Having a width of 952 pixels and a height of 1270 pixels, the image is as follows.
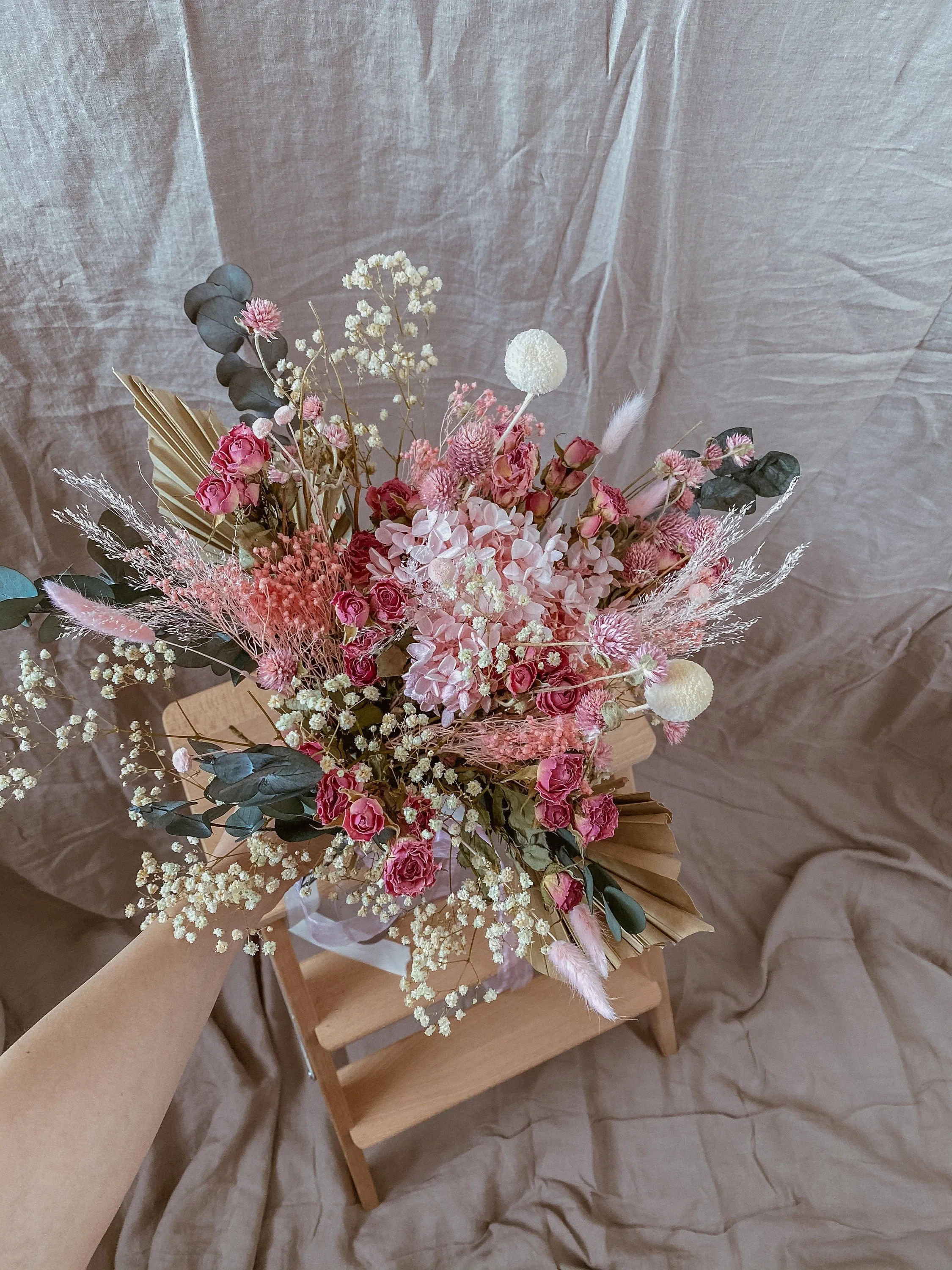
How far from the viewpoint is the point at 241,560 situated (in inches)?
24.5

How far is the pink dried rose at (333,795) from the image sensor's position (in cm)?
58

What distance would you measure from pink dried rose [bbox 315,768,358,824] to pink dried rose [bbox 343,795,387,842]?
1 centimetres

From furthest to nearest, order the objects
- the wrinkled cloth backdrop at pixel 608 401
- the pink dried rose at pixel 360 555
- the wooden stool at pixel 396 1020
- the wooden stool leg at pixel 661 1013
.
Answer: the wooden stool leg at pixel 661 1013 → the wooden stool at pixel 396 1020 → the wrinkled cloth backdrop at pixel 608 401 → the pink dried rose at pixel 360 555

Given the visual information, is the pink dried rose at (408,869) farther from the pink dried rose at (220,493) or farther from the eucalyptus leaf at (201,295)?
the eucalyptus leaf at (201,295)

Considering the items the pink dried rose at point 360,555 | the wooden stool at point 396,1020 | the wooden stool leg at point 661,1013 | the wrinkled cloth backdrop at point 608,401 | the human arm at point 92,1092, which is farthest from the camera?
the wooden stool leg at point 661,1013

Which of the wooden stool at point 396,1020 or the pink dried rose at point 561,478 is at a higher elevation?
the pink dried rose at point 561,478

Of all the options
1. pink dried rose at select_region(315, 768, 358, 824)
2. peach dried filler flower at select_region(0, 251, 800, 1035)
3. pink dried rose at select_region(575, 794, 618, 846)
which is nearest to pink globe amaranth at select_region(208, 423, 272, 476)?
peach dried filler flower at select_region(0, 251, 800, 1035)

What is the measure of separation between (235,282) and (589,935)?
56cm

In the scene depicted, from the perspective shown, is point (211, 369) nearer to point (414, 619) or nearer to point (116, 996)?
point (414, 619)

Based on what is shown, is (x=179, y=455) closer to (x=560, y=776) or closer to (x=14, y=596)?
(x=14, y=596)

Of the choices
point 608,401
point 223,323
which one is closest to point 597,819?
→ point 223,323

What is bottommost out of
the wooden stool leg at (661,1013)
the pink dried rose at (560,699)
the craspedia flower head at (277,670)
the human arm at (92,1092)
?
the wooden stool leg at (661,1013)

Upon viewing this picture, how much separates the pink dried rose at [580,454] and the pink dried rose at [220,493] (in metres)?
0.24

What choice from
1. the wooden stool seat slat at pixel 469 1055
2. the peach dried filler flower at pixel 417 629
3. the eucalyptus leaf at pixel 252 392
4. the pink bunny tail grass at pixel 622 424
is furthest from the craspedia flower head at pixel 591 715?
the wooden stool seat slat at pixel 469 1055
